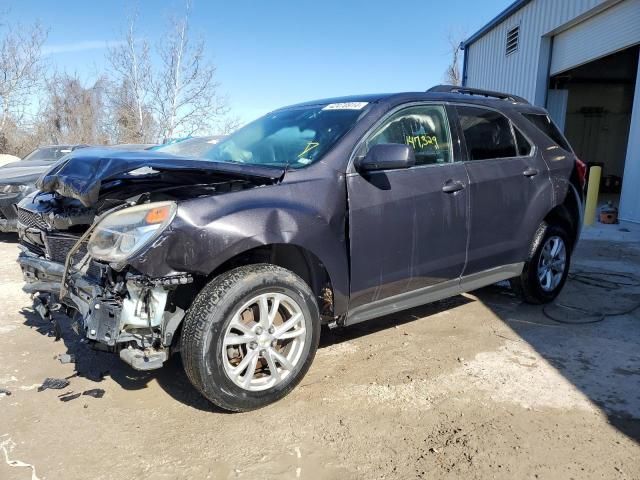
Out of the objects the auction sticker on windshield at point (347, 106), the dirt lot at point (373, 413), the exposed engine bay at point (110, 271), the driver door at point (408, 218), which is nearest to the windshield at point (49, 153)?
the dirt lot at point (373, 413)

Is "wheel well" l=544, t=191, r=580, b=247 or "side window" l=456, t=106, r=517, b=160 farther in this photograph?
"wheel well" l=544, t=191, r=580, b=247

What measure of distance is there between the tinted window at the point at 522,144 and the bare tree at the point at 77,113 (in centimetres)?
2677

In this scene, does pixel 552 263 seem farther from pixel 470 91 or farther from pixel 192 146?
pixel 192 146

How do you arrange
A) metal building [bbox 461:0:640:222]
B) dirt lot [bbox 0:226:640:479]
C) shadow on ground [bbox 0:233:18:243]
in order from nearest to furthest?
dirt lot [bbox 0:226:640:479] < shadow on ground [bbox 0:233:18:243] < metal building [bbox 461:0:640:222]

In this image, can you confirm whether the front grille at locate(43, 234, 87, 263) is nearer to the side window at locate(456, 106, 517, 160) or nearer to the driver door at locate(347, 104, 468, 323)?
the driver door at locate(347, 104, 468, 323)

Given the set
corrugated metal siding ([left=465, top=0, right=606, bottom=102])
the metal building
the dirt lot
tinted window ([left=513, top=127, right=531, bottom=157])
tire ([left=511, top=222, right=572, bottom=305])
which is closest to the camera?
the dirt lot

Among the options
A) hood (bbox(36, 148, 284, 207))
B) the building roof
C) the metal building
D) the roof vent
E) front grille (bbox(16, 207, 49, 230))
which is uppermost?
the building roof

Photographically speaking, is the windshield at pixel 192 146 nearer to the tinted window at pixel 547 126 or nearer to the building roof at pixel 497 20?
the tinted window at pixel 547 126

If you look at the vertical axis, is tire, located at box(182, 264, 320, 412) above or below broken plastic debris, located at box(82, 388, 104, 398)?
above

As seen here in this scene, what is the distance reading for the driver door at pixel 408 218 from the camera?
3271 mm

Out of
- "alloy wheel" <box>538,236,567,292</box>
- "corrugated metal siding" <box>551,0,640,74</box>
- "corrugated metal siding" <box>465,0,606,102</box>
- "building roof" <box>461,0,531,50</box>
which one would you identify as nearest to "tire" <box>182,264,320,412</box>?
"alloy wheel" <box>538,236,567,292</box>

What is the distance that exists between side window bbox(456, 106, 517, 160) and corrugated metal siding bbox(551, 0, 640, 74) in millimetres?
7094

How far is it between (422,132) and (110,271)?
2363 millimetres

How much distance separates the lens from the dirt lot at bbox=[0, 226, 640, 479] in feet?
8.09
